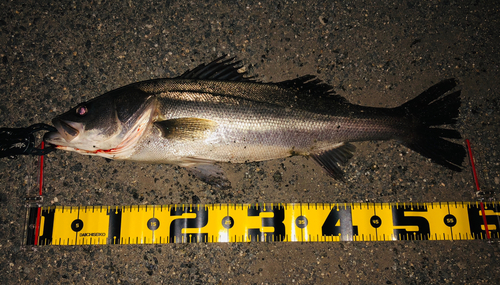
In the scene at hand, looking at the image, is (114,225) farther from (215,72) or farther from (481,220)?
(481,220)

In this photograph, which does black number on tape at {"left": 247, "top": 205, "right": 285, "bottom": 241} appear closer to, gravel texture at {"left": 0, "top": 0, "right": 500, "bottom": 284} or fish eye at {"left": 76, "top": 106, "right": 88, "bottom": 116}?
gravel texture at {"left": 0, "top": 0, "right": 500, "bottom": 284}

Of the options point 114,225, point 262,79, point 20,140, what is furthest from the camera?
point 262,79

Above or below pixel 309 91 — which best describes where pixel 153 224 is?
below

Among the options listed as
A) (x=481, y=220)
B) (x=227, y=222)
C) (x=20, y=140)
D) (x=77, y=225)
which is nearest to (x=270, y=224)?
(x=227, y=222)

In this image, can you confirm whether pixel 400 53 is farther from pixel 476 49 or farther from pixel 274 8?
pixel 274 8

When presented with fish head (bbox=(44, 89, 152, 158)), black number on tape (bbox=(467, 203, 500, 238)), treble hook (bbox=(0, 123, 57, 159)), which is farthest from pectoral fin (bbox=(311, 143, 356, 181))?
treble hook (bbox=(0, 123, 57, 159))

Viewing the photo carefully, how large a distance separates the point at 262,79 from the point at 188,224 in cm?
184

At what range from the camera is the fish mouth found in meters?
2.47

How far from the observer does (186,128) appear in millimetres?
2547

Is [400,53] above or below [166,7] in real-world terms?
below

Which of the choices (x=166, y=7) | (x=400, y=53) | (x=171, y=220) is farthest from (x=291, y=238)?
(x=166, y=7)

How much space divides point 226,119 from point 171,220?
1.27 metres

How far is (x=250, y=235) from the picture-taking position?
290 centimetres

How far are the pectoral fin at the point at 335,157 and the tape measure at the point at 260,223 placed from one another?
15.6 inches
